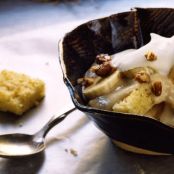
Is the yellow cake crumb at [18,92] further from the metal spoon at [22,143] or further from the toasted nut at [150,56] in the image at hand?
the toasted nut at [150,56]

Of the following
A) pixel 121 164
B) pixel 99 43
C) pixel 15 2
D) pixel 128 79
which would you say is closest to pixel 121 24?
pixel 99 43

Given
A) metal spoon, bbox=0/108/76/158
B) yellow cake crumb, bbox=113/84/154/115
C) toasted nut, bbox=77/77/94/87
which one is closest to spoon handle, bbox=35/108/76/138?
metal spoon, bbox=0/108/76/158

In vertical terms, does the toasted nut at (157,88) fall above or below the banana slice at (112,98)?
above

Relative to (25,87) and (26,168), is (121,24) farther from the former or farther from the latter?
(26,168)

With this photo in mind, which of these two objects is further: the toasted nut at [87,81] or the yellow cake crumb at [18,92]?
the yellow cake crumb at [18,92]

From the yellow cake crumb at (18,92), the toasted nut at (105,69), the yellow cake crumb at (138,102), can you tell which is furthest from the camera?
the yellow cake crumb at (18,92)

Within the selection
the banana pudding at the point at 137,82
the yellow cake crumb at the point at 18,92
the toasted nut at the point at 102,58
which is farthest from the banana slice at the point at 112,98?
the yellow cake crumb at the point at 18,92

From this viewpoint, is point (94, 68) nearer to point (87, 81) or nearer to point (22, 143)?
point (87, 81)

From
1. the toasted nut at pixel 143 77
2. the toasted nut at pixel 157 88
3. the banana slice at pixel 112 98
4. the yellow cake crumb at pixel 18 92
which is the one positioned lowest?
the yellow cake crumb at pixel 18 92
